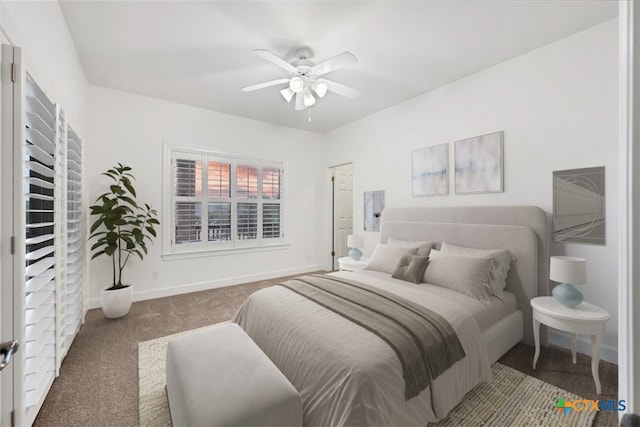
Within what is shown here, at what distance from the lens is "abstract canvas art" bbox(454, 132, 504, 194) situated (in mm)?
2967

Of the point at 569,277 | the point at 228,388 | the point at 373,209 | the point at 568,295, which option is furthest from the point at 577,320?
the point at 373,209

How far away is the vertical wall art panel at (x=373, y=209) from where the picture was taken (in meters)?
4.36

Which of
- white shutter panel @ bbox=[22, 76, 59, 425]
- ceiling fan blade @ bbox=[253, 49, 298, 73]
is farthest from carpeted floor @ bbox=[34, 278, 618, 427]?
ceiling fan blade @ bbox=[253, 49, 298, 73]

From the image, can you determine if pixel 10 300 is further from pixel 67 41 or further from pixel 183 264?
pixel 183 264

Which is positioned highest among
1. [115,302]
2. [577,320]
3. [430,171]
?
[430,171]

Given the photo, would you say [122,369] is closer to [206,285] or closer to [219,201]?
[206,285]

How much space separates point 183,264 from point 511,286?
424 cm

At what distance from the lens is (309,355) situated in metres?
1.57

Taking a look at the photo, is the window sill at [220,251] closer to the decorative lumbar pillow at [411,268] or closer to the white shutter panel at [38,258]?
the white shutter panel at [38,258]

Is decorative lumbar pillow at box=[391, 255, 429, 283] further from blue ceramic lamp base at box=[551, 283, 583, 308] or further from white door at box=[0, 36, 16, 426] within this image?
white door at box=[0, 36, 16, 426]

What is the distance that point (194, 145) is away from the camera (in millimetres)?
4195

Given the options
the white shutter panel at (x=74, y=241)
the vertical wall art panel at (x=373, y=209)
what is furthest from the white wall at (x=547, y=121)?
the white shutter panel at (x=74, y=241)

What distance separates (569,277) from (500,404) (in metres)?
1.08

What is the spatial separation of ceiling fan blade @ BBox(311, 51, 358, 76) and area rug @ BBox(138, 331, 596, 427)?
2.70 m
